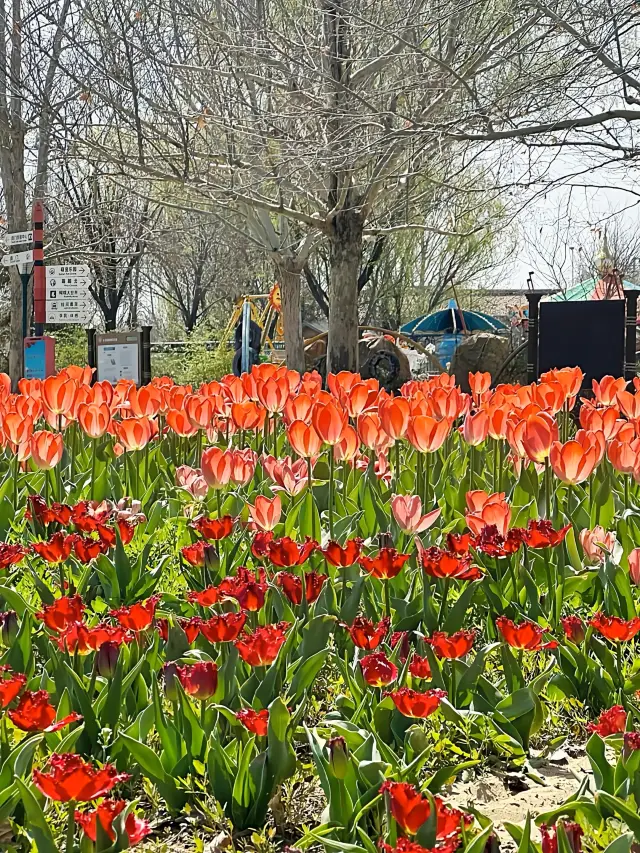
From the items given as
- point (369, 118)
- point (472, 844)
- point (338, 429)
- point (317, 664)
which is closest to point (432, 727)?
point (317, 664)

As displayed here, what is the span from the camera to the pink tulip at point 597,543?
244 centimetres

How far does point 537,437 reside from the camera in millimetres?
2750

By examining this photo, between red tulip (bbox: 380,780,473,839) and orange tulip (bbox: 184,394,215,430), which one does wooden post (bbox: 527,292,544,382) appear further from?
red tulip (bbox: 380,780,473,839)

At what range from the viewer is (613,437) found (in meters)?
3.20

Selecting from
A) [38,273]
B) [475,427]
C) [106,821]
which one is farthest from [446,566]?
[38,273]

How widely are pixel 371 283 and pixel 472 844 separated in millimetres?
32480

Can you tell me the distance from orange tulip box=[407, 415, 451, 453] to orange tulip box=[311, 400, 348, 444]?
0.72 feet

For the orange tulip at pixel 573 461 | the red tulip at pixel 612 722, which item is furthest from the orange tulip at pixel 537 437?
the red tulip at pixel 612 722

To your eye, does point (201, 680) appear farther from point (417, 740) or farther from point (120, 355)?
point (120, 355)

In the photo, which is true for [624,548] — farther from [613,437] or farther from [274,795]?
[274,795]

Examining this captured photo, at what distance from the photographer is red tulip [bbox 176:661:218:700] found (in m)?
1.62

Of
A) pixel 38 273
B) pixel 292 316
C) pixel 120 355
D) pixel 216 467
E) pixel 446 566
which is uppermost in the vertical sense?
pixel 38 273

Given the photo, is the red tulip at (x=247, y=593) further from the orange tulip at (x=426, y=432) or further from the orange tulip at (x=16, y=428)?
the orange tulip at (x=16, y=428)

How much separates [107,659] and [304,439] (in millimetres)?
1234
